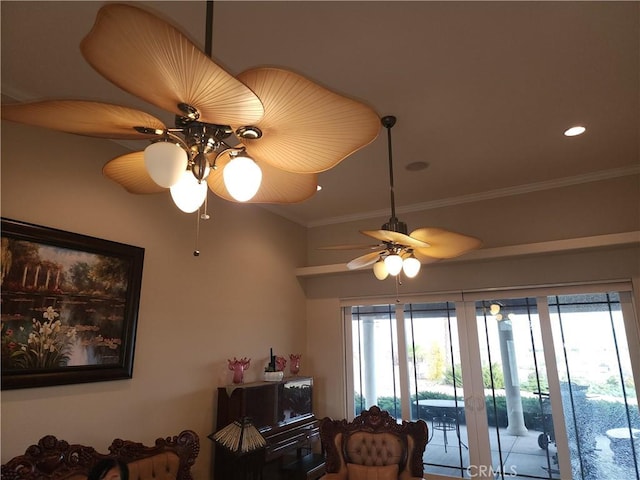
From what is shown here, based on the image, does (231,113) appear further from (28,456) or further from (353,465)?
(353,465)

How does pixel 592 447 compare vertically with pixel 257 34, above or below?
below

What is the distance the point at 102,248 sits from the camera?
2752mm

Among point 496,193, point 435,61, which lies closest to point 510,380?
point 496,193

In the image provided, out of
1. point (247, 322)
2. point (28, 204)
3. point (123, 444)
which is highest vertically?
point (28, 204)

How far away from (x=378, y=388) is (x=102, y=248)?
11.0ft

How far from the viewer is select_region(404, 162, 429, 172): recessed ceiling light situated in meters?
3.51

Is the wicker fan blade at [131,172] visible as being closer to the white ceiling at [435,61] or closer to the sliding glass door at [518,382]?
the white ceiling at [435,61]

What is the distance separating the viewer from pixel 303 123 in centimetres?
124

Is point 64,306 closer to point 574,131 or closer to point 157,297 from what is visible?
point 157,297

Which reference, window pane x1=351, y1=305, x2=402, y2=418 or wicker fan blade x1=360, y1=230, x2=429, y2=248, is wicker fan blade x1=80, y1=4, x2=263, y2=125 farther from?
window pane x1=351, y1=305, x2=402, y2=418

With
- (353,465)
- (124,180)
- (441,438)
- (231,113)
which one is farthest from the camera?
(441,438)

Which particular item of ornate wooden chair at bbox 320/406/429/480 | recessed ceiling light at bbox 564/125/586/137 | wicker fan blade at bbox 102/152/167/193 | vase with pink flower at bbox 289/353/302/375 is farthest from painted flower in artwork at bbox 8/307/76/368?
recessed ceiling light at bbox 564/125/586/137

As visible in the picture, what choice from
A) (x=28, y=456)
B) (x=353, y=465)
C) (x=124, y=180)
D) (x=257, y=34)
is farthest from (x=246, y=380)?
(x=257, y=34)

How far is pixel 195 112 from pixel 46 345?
2008 millimetres
